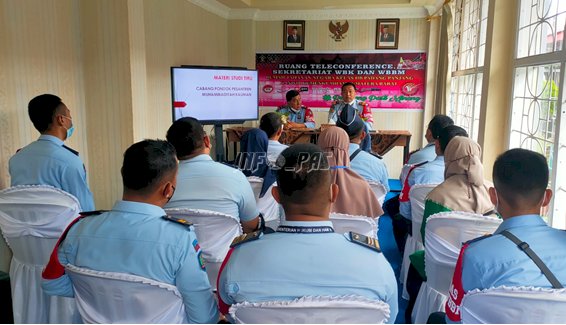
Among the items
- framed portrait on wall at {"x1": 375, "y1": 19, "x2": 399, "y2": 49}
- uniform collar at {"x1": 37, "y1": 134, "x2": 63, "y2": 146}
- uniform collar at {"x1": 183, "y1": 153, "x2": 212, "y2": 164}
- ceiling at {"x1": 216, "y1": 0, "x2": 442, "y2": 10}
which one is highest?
ceiling at {"x1": 216, "y1": 0, "x2": 442, "y2": 10}

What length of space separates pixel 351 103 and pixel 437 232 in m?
4.26

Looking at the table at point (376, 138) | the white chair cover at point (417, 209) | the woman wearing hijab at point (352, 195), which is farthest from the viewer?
the table at point (376, 138)

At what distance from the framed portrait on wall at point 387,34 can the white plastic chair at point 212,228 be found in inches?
246

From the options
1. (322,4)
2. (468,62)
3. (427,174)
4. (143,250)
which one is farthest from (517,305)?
(322,4)

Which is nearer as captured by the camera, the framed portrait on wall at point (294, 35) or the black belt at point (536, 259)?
the black belt at point (536, 259)

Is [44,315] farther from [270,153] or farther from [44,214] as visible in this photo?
[270,153]

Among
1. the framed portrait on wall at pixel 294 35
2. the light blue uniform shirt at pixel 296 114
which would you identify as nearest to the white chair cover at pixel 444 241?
the light blue uniform shirt at pixel 296 114

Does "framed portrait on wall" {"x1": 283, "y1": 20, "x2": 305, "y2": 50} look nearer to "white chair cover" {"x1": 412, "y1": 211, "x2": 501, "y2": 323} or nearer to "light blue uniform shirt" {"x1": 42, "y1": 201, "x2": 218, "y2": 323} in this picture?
"white chair cover" {"x1": 412, "y1": 211, "x2": 501, "y2": 323}

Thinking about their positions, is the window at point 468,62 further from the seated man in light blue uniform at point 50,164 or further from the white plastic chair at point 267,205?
the seated man in light blue uniform at point 50,164

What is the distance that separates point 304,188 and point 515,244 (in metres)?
0.64

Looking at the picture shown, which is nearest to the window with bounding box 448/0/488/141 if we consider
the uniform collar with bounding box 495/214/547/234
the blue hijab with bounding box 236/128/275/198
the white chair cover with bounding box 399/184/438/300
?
the white chair cover with bounding box 399/184/438/300

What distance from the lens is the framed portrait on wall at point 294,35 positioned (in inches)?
297

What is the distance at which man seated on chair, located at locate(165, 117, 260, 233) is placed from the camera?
192 centimetres

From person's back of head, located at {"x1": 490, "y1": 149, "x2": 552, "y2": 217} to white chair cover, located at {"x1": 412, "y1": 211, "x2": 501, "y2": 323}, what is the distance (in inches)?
20.3
